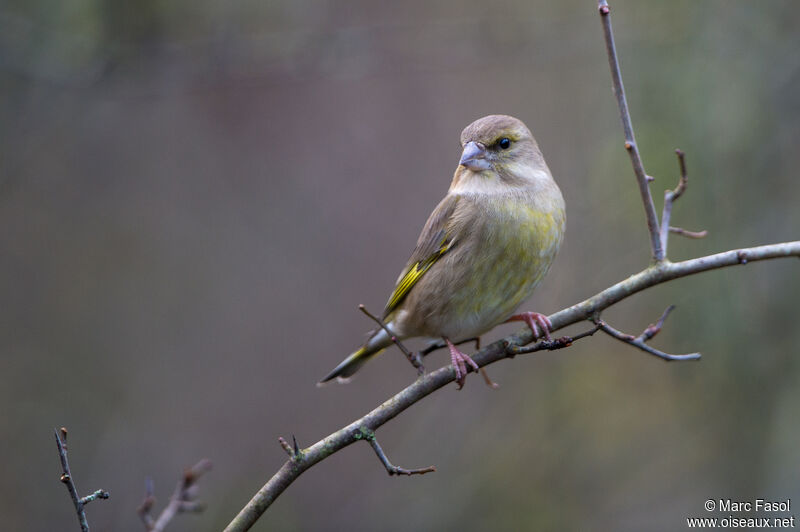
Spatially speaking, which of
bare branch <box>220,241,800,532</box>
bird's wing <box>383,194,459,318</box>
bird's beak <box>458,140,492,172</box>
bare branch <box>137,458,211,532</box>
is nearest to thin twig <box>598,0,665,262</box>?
bare branch <box>220,241,800,532</box>

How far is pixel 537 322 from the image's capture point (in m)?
3.97

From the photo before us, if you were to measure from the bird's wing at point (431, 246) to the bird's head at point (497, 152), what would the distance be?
225 millimetres

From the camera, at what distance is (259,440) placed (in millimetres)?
7324

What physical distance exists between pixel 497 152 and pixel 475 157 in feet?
0.48

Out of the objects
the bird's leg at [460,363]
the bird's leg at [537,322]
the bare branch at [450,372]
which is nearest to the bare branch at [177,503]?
the bare branch at [450,372]

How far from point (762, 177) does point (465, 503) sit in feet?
10.7

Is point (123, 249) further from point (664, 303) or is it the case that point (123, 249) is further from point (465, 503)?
point (664, 303)

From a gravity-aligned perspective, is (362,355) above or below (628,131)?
below

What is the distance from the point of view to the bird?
4.14 metres

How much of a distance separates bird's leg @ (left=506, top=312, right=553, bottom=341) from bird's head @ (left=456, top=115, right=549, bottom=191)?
73 cm

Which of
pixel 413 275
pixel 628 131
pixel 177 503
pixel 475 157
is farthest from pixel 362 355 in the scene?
pixel 628 131

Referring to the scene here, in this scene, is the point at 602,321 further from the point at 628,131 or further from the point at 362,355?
the point at 362,355

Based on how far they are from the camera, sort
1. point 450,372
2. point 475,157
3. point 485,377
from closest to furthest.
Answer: point 450,372
point 485,377
point 475,157

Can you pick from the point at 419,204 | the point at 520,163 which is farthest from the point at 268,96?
the point at 520,163
